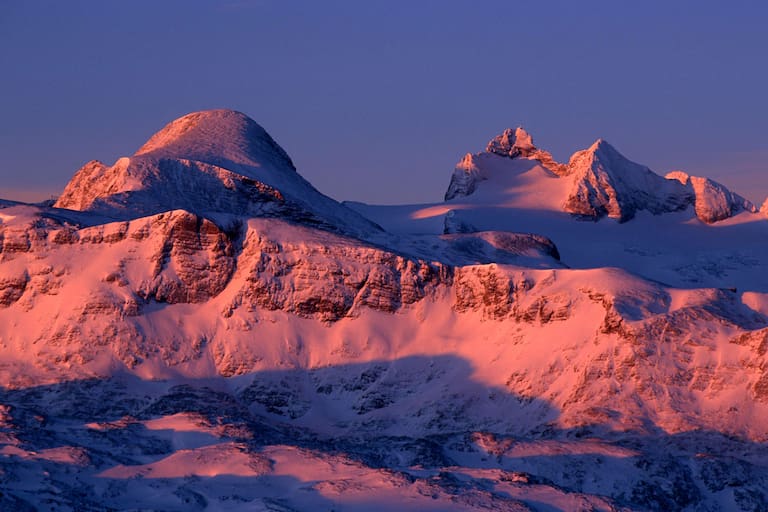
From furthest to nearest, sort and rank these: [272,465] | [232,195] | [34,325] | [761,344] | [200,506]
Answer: [232,195] < [34,325] < [761,344] < [272,465] < [200,506]

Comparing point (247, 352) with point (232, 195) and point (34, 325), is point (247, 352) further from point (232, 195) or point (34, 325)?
point (232, 195)

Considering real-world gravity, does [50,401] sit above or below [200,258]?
below

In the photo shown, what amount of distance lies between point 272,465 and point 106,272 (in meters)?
47.5

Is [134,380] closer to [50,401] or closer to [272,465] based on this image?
[50,401]

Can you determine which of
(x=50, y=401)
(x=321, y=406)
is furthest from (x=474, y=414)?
(x=50, y=401)

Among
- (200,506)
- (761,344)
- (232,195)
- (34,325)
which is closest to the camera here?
(200,506)

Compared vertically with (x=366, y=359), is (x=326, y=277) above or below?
above

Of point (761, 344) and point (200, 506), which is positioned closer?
point (200, 506)

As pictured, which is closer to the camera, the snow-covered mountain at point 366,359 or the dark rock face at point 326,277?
the snow-covered mountain at point 366,359

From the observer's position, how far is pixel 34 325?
521 ft

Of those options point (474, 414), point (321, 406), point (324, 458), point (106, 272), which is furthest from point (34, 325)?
point (324, 458)

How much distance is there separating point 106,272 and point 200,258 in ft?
25.2

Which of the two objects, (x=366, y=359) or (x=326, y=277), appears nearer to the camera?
(x=366, y=359)

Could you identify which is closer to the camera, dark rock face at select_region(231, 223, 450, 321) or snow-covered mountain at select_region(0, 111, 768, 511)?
snow-covered mountain at select_region(0, 111, 768, 511)
